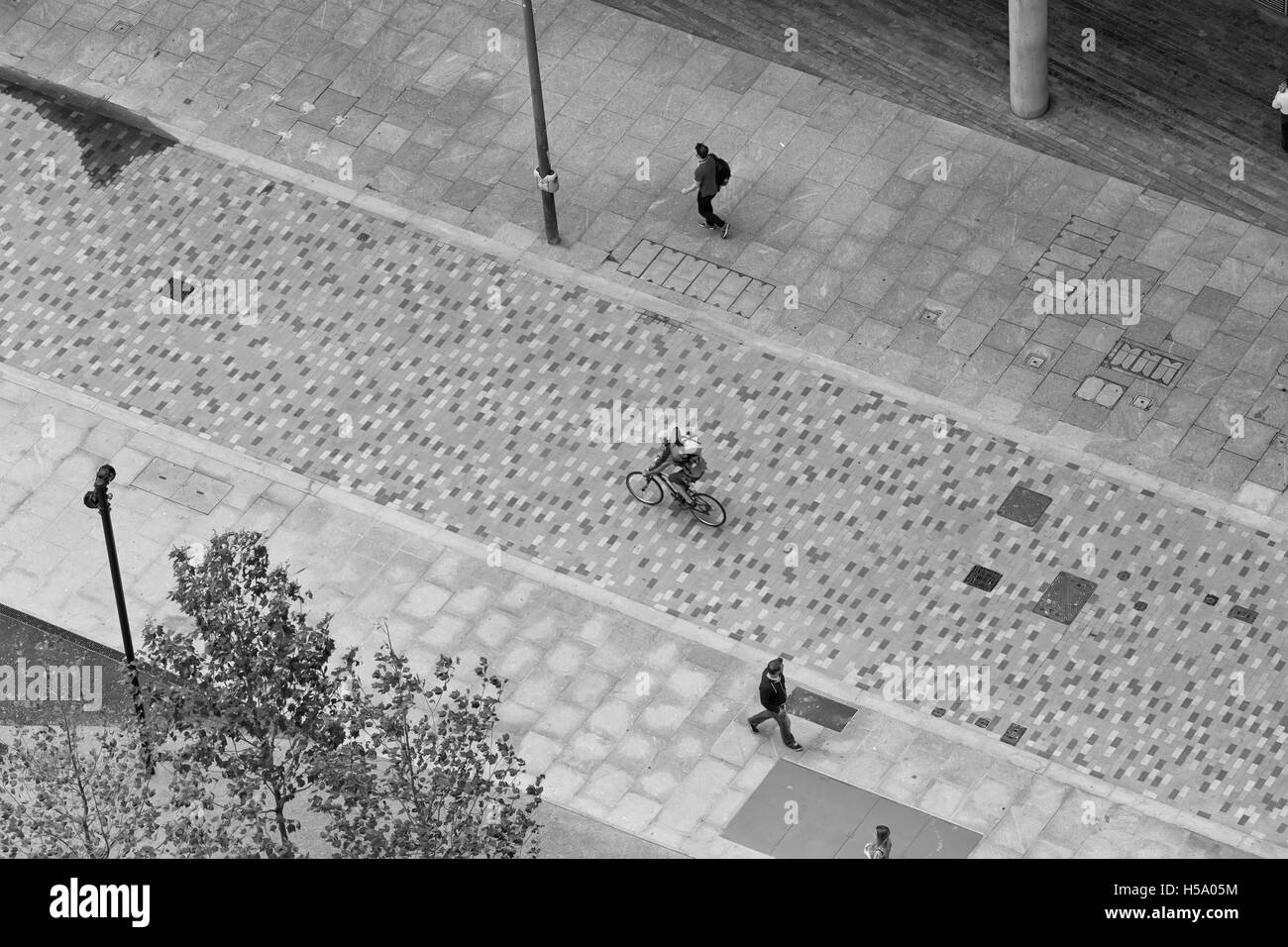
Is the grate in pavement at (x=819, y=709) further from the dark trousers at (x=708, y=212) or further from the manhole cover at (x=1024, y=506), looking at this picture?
the dark trousers at (x=708, y=212)

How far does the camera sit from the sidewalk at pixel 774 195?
27484mm

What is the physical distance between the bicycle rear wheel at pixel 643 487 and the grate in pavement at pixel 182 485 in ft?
16.3

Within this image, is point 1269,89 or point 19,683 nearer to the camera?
point 19,683

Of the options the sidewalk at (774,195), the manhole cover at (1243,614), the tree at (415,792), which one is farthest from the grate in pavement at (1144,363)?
the tree at (415,792)

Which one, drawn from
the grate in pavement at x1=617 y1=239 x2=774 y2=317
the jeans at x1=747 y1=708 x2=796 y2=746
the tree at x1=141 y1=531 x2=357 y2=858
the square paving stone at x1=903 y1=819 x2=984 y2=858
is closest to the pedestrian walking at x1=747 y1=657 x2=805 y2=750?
the jeans at x1=747 y1=708 x2=796 y2=746

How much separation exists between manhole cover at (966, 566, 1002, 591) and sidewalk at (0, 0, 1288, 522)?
225cm

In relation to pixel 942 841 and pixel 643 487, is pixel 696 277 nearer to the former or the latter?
pixel 643 487

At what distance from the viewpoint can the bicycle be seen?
26.2 meters

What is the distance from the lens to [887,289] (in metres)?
28.8

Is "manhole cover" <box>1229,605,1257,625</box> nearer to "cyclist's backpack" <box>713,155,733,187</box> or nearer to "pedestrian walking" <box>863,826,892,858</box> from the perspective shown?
"pedestrian walking" <box>863,826,892,858</box>

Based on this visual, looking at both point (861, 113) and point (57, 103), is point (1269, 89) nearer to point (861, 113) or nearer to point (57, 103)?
point (861, 113)
